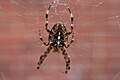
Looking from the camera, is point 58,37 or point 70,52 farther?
point 70,52

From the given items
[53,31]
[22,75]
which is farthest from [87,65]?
[53,31]

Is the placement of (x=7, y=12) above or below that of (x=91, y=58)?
above

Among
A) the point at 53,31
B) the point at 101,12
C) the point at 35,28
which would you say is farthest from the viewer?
the point at 101,12

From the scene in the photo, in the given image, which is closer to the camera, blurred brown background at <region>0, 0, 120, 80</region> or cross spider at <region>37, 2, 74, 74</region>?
cross spider at <region>37, 2, 74, 74</region>

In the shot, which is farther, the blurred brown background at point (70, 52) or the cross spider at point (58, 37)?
the blurred brown background at point (70, 52)

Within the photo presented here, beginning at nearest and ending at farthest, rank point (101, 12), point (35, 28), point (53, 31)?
point (53, 31) → point (35, 28) → point (101, 12)

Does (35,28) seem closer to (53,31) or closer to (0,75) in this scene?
(0,75)

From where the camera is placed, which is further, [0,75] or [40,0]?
[0,75]

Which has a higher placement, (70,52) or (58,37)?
(58,37)
